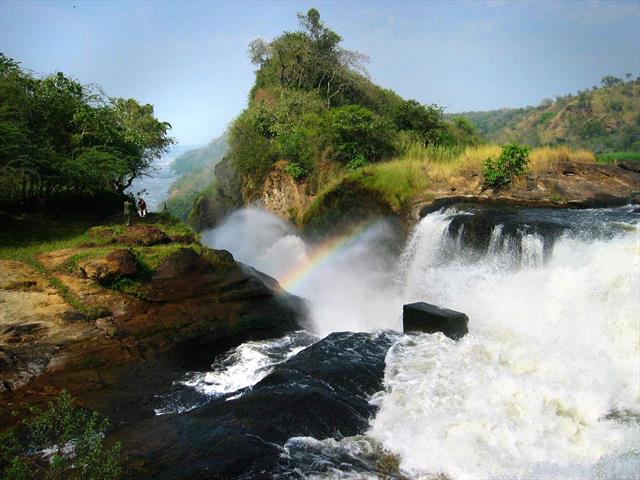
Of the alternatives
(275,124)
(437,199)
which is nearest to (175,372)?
(437,199)

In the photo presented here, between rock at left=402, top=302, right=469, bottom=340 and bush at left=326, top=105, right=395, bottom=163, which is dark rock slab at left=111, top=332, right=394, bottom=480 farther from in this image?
bush at left=326, top=105, right=395, bottom=163

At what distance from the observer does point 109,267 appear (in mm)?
12086

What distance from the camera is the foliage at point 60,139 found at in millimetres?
14797

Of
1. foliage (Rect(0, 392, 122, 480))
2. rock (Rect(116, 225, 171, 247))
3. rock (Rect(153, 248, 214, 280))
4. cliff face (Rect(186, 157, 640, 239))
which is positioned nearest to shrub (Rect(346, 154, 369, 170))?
cliff face (Rect(186, 157, 640, 239))

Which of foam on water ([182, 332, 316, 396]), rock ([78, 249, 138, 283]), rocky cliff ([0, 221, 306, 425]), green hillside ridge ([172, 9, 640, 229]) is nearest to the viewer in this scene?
rocky cliff ([0, 221, 306, 425])

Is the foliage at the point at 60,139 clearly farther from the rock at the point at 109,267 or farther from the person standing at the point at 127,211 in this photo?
the rock at the point at 109,267

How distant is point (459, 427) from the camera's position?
694cm

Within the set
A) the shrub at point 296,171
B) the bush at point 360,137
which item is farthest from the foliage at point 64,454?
the shrub at point 296,171

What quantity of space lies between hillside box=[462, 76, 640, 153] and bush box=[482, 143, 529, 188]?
99.1 ft

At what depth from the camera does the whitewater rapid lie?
6.53 metres

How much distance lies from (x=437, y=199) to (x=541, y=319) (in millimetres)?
7744

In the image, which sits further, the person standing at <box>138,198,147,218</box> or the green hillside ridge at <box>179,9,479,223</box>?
the green hillside ridge at <box>179,9,479,223</box>

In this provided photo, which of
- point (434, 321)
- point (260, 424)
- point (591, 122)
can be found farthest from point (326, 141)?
point (591, 122)

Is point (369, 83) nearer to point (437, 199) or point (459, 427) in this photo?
point (437, 199)
